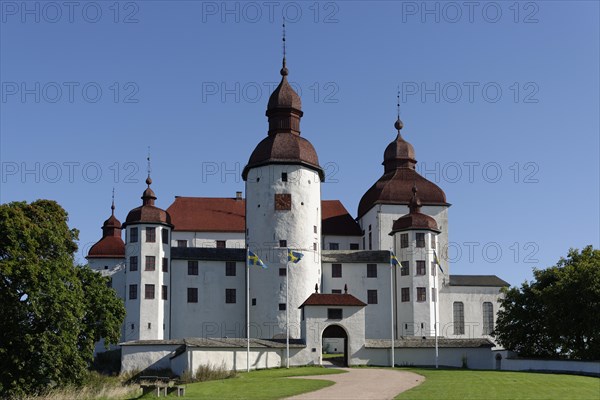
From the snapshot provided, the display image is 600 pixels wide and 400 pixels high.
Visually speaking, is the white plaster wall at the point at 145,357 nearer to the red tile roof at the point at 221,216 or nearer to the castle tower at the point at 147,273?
the castle tower at the point at 147,273

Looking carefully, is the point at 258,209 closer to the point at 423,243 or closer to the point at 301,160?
the point at 301,160

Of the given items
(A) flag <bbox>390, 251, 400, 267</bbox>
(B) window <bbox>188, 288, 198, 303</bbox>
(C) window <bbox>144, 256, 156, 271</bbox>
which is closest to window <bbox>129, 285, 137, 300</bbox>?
(C) window <bbox>144, 256, 156, 271</bbox>

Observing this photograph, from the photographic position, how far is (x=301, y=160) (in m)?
65.6

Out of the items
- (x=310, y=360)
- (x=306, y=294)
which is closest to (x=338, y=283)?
(x=306, y=294)

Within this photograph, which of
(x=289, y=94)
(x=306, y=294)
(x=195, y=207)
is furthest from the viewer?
(x=195, y=207)

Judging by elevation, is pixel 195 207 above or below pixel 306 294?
above

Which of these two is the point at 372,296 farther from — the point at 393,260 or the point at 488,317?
the point at 488,317

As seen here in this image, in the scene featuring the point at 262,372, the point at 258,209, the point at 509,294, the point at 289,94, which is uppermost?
the point at 289,94

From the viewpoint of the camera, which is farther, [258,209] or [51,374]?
[258,209]

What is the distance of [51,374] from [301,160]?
31.7 metres

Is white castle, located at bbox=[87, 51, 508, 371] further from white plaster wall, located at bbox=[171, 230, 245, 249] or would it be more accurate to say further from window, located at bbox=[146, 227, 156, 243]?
white plaster wall, located at bbox=[171, 230, 245, 249]

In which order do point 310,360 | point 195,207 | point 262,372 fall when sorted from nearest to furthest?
point 262,372
point 310,360
point 195,207

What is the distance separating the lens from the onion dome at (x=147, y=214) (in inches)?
2554

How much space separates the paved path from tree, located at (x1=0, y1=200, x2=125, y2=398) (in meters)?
11.4
